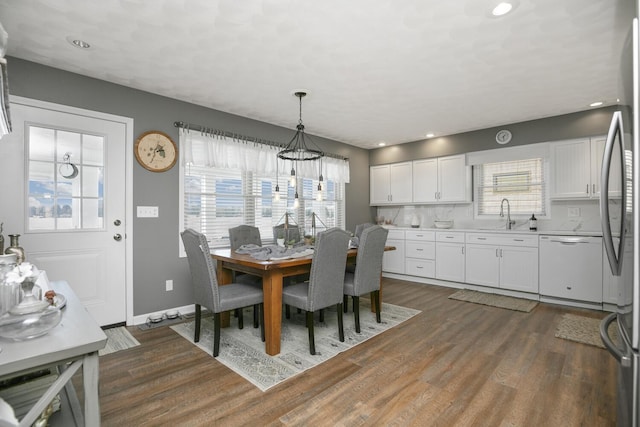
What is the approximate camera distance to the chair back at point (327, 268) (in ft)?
8.38

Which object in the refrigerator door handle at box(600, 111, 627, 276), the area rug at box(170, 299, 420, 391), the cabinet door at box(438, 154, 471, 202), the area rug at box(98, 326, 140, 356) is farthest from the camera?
the cabinet door at box(438, 154, 471, 202)

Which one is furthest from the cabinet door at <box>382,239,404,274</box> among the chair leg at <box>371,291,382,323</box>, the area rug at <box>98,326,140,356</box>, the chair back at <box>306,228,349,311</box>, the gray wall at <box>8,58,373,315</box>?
the area rug at <box>98,326,140,356</box>

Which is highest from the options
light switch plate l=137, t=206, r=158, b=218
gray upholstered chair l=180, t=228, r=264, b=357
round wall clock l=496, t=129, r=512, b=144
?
round wall clock l=496, t=129, r=512, b=144

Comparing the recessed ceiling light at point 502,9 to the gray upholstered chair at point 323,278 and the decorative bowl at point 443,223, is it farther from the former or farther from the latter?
the decorative bowl at point 443,223

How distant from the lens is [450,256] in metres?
4.98

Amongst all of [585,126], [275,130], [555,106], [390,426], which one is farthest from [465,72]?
[390,426]

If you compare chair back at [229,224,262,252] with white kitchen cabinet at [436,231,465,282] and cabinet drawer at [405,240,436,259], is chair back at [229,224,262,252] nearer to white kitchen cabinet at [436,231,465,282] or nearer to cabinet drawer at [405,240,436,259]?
cabinet drawer at [405,240,436,259]

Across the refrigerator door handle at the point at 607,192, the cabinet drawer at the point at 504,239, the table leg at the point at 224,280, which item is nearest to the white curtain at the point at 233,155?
the table leg at the point at 224,280

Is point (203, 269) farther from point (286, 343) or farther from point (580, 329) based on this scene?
point (580, 329)

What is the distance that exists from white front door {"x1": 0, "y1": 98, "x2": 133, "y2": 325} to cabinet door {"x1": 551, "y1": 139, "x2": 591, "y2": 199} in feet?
17.3

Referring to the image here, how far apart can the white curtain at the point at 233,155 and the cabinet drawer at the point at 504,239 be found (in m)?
2.64

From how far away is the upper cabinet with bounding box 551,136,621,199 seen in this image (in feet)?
13.1

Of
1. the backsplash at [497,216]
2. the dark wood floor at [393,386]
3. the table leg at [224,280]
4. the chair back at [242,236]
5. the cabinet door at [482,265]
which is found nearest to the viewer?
the dark wood floor at [393,386]

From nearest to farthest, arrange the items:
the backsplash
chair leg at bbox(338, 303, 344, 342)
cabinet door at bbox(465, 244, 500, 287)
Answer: chair leg at bbox(338, 303, 344, 342)
the backsplash
cabinet door at bbox(465, 244, 500, 287)
